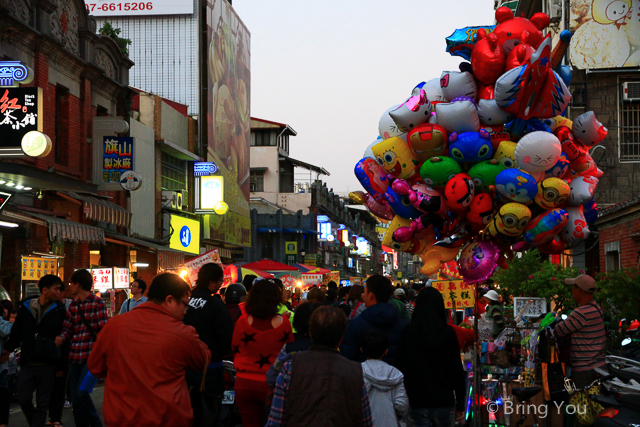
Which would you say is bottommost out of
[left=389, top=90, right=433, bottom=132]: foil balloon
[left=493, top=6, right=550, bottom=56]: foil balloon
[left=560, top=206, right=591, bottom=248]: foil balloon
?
[left=560, top=206, right=591, bottom=248]: foil balloon

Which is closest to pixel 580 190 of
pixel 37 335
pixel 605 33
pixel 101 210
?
pixel 37 335

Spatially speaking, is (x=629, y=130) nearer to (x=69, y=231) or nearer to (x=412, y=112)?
(x=412, y=112)

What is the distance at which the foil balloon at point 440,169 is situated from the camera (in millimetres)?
9523

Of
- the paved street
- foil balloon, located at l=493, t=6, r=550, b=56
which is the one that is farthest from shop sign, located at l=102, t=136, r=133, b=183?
foil balloon, located at l=493, t=6, r=550, b=56

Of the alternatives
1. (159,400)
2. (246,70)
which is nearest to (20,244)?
(159,400)

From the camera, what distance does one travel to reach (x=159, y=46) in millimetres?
40219

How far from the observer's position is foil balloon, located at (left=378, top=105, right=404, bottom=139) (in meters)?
10.5

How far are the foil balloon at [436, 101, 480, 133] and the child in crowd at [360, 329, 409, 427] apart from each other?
4.24 metres

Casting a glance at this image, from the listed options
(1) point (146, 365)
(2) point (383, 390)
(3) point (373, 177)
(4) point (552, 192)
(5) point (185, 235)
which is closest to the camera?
(1) point (146, 365)

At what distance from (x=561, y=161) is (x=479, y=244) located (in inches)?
59.9

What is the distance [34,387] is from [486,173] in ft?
19.7

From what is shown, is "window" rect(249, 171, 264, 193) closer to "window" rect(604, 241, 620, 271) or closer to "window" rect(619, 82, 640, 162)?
"window" rect(619, 82, 640, 162)

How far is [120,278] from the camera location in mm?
18750

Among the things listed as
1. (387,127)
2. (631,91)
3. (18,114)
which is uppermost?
(631,91)
